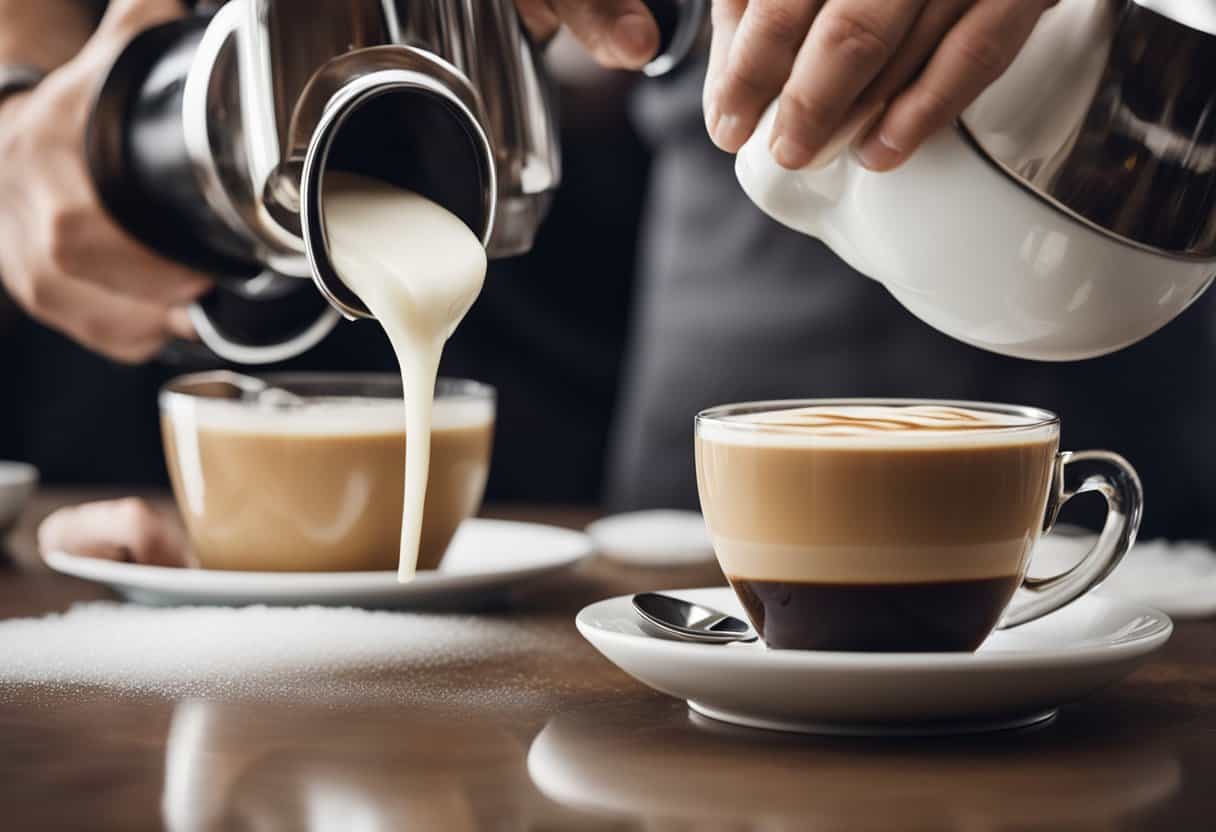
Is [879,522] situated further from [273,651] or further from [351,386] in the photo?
[351,386]

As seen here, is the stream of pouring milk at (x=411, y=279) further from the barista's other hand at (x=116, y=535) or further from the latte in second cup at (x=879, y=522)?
the barista's other hand at (x=116, y=535)

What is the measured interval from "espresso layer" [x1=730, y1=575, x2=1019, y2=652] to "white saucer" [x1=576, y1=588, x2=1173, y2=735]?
0.06 m

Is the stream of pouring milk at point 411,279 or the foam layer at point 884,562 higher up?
the stream of pouring milk at point 411,279

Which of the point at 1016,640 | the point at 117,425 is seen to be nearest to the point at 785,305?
the point at 1016,640

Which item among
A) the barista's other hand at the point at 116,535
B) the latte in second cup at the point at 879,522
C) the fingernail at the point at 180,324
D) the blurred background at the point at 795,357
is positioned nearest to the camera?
the latte in second cup at the point at 879,522

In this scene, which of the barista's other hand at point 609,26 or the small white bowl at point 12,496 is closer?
the barista's other hand at point 609,26

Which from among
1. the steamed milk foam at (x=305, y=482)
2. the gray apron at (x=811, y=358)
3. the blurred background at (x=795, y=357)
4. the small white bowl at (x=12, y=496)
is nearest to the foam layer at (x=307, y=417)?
the steamed milk foam at (x=305, y=482)

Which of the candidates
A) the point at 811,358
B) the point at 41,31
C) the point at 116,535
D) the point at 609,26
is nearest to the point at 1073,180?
the point at 609,26

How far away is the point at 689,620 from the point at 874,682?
182mm

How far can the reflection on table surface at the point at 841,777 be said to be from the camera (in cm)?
55

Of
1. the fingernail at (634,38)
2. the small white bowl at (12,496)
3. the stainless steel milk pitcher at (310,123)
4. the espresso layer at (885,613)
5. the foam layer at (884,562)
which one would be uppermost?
the fingernail at (634,38)

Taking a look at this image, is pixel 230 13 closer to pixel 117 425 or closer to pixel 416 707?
pixel 416 707

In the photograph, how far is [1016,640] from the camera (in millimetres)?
775

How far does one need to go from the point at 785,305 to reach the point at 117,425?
1398 millimetres
